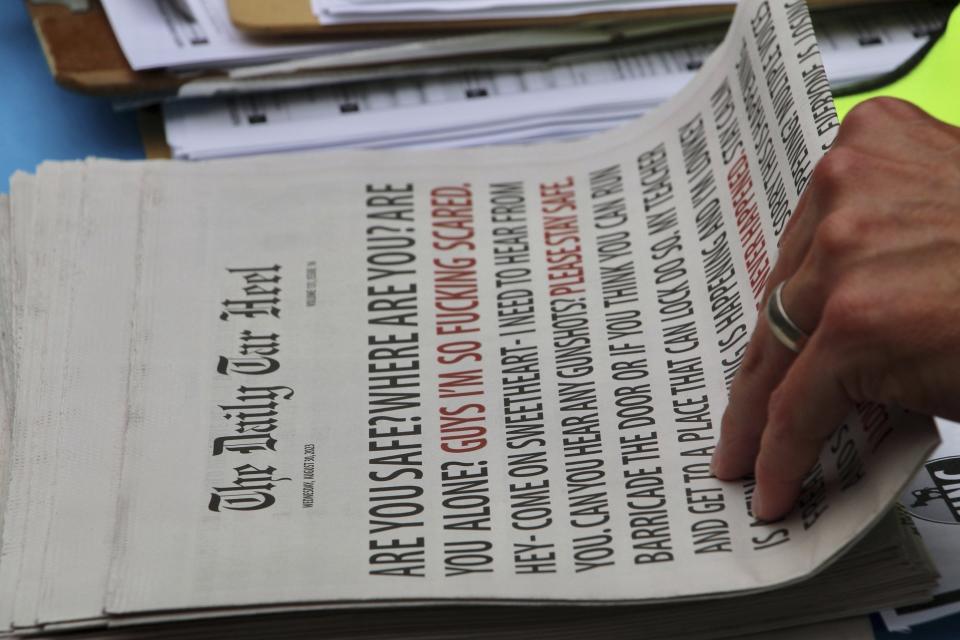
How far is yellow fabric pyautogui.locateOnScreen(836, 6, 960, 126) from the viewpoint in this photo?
802 mm

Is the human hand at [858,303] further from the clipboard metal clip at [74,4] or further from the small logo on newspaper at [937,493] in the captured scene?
the clipboard metal clip at [74,4]

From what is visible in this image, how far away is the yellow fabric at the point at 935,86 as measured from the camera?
0.80 meters

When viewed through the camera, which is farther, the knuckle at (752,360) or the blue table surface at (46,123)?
the blue table surface at (46,123)

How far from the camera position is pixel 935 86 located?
0.82 metres

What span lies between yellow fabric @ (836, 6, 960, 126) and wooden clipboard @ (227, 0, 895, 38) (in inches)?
3.4

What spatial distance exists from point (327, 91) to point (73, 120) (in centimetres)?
20

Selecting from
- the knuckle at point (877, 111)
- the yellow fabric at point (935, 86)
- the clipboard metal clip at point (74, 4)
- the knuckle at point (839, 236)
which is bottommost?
the knuckle at point (839, 236)

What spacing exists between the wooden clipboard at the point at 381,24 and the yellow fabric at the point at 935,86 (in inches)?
3.4

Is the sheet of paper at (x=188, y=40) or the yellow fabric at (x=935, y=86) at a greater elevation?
the sheet of paper at (x=188, y=40)

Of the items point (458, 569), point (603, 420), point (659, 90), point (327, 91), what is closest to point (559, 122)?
point (659, 90)

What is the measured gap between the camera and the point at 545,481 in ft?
→ 1.88

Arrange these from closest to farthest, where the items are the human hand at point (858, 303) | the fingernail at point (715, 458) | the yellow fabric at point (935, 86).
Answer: the human hand at point (858, 303) < the fingernail at point (715, 458) < the yellow fabric at point (935, 86)

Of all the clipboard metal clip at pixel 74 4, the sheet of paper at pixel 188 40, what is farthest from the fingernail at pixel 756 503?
the clipboard metal clip at pixel 74 4

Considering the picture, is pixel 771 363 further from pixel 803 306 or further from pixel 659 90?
pixel 659 90
